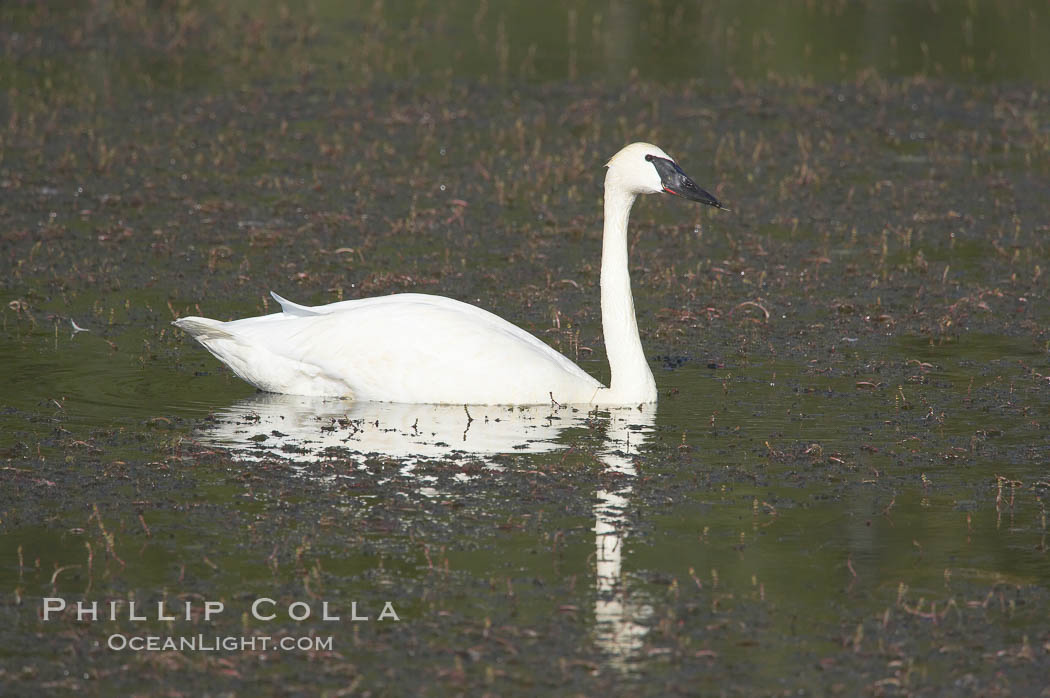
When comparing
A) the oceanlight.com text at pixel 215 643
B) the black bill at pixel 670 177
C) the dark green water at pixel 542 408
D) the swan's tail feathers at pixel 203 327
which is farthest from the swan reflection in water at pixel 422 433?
the oceanlight.com text at pixel 215 643

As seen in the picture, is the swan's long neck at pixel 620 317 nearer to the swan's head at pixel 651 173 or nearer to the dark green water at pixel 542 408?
the swan's head at pixel 651 173

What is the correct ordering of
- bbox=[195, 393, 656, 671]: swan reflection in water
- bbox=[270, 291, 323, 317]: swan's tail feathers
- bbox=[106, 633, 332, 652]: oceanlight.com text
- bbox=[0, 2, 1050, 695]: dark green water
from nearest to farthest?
bbox=[106, 633, 332, 652]: oceanlight.com text, bbox=[0, 2, 1050, 695]: dark green water, bbox=[195, 393, 656, 671]: swan reflection in water, bbox=[270, 291, 323, 317]: swan's tail feathers

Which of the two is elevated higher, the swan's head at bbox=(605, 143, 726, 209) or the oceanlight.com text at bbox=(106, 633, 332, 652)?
the swan's head at bbox=(605, 143, 726, 209)

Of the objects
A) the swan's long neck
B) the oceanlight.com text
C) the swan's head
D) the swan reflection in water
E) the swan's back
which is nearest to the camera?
the oceanlight.com text

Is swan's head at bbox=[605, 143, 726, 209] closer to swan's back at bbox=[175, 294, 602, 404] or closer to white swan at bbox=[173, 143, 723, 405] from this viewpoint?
white swan at bbox=[173, 143, 723, 405]

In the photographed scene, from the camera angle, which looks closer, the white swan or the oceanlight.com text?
the oceanlight.com text

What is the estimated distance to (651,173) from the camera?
10344 millimetres

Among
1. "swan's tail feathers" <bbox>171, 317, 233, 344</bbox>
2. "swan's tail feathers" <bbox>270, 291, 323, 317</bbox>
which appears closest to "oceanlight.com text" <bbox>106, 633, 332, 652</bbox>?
"swan's tail feathers" <bbox>171, 317, 233, 344</bbox>

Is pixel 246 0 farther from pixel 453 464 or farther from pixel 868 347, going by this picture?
pixel 453 464

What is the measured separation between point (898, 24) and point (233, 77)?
10842 mm

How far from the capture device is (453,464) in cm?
884

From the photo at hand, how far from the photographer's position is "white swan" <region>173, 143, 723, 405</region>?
33.0 feet

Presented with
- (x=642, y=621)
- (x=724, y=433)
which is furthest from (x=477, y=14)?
(x=642, y=621)

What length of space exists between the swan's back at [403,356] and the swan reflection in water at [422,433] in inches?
4.1
